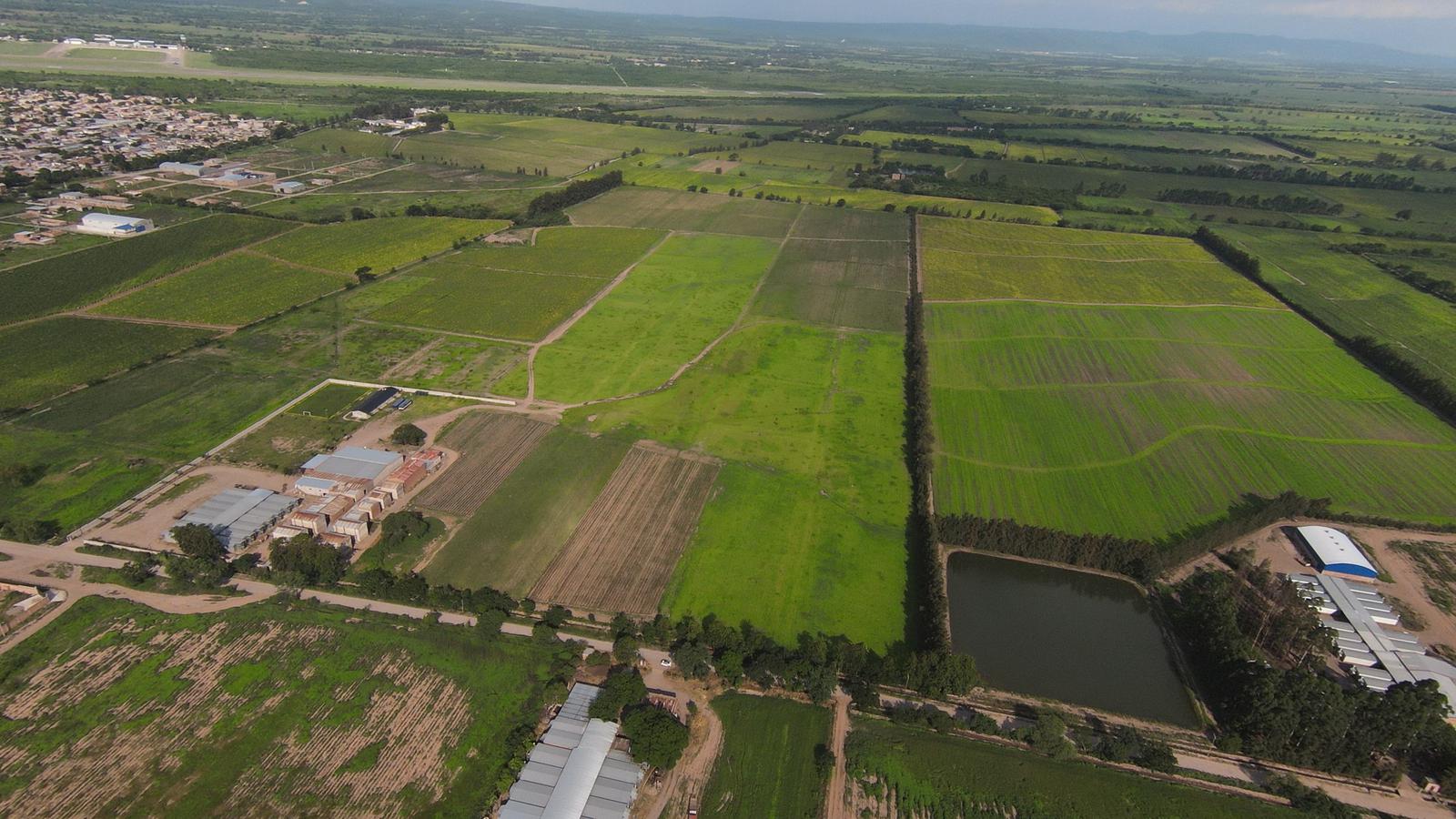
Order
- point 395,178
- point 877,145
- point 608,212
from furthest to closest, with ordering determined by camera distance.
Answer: point 877,145, point 395,178, point 608,212

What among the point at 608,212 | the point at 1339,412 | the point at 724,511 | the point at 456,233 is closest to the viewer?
the point at 724,511

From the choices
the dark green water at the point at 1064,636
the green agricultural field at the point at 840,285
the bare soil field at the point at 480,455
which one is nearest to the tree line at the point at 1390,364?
the dark green water at the point at 1064,636

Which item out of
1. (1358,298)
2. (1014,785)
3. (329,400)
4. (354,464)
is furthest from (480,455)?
(1358,298)

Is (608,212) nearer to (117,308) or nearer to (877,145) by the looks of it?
(117,308)

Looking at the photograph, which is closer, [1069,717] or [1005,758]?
[1005,758]

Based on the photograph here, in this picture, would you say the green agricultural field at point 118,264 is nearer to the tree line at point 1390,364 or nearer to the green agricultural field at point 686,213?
the green agricultural field at point 686,213

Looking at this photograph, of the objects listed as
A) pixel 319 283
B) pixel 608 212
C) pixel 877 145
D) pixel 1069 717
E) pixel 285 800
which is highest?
pixel 877 145

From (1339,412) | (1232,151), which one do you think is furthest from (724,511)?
(1232,151)
